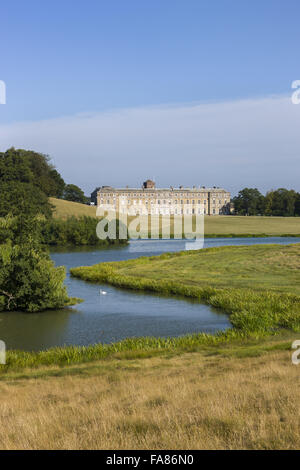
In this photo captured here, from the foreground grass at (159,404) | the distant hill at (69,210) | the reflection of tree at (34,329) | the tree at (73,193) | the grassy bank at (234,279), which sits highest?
the tree at (73,193)

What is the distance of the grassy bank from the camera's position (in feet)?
66.2

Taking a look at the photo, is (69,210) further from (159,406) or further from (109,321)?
(159,406)

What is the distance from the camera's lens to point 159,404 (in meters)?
8.83

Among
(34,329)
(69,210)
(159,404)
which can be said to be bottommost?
(34,329)

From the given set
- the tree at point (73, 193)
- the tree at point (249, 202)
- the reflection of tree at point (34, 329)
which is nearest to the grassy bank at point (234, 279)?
the reflection of tree at point (34, 329)

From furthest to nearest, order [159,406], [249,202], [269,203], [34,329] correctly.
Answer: [249,202] < [269,203] < [34,329] < [159,406]

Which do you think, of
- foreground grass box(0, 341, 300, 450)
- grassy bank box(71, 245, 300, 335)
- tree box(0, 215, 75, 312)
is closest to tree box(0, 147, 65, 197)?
grassy bank box(71, 245, 300, 335)

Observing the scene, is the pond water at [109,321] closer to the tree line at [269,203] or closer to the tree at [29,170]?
the tree at [29,170]

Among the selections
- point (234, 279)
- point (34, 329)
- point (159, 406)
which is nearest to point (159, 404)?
point (159, 406)

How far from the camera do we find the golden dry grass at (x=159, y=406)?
670 centimetres

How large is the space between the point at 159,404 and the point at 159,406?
288 mm

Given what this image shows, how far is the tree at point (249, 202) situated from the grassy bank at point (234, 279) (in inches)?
4249

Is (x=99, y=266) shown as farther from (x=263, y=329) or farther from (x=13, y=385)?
(x=13, y=385)

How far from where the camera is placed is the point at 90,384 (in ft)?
37.3
